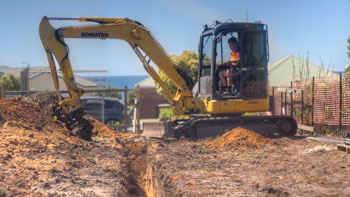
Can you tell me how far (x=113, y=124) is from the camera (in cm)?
2019

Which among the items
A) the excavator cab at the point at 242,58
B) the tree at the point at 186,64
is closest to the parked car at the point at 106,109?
the tree at the point at 186,64

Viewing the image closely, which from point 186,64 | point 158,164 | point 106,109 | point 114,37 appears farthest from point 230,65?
point 186,64

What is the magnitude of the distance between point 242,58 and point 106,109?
9.13m

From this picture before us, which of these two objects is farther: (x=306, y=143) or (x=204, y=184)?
(x=306, y=143)

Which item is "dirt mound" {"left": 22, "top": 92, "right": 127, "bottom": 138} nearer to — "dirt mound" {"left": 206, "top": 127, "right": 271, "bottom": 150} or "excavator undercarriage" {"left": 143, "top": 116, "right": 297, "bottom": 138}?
"excavator undercarriage" {"left": 143, "top": 116, "right": 297, "bottom": 138}

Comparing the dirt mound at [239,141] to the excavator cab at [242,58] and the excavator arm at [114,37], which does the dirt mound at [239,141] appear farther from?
the excavator arm at [114,37]

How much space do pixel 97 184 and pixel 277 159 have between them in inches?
152

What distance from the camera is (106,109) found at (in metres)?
20.5

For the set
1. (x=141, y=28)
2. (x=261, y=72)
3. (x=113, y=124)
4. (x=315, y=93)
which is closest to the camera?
(x=261, y=72)

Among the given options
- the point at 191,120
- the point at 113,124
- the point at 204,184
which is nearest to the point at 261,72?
the point at 191,120

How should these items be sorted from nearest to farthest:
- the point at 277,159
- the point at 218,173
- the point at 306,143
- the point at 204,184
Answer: the point at 204,184
the point at 218,173
the point at 277,159
the point at 306,143

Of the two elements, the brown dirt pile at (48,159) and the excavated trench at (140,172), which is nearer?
the brown dirt pile at (48,159)

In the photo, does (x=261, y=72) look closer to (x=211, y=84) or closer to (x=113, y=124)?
(x=211, y=84)

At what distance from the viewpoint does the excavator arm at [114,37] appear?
13.4 metres
